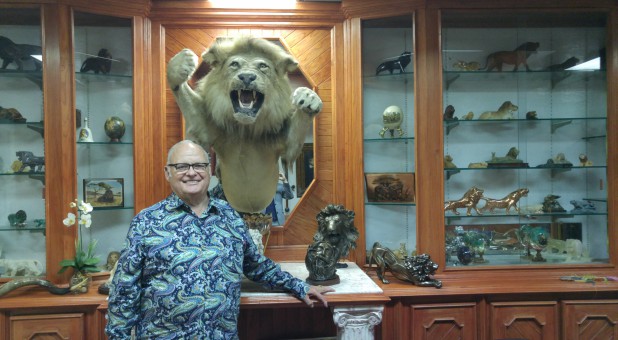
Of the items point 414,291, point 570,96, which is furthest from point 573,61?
point 414,291

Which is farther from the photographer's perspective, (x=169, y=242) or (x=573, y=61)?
(x=573, y=61)

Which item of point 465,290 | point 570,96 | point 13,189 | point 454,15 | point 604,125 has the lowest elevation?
point 465,290

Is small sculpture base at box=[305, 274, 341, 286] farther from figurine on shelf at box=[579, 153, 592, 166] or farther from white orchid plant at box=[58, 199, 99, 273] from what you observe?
figurine on shelf at box=[579, 153, 592, 166]

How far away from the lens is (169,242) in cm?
161

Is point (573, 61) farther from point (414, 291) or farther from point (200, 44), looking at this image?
point (200, 44)

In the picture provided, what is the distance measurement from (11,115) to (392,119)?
7.35 ft

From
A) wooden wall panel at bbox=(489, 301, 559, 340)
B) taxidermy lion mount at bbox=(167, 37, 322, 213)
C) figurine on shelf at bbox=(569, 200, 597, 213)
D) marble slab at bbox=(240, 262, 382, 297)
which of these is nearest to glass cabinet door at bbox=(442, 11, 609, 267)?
figurine on shelf at bbox=(569, 200, 597, 213)

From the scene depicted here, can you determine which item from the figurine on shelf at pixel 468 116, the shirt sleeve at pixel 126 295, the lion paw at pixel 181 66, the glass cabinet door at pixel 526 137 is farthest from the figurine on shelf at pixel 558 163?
the shirt sleeve at pixel 126 295

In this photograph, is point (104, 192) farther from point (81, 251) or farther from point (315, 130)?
point (315, 130)

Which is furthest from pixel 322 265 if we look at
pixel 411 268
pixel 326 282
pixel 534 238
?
pixel 534 238

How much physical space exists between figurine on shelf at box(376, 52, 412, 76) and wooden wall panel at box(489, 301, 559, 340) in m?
1.48

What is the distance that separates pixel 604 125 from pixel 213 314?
8.29ft

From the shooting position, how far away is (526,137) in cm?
284

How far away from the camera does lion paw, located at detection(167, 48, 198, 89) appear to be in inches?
95.2
